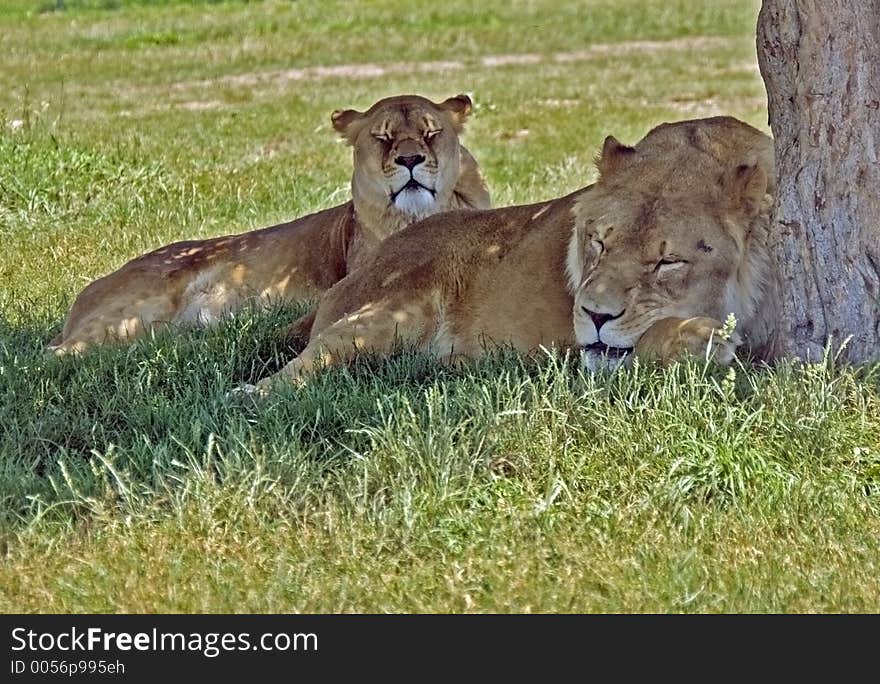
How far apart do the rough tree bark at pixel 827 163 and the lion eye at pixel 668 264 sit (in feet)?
1.12

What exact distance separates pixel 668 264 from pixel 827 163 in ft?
2.12

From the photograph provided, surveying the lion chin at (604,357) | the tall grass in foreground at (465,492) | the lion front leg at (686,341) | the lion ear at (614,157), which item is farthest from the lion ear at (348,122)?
the lion front leg at (686,341)

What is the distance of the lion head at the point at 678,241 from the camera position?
18.4 ft

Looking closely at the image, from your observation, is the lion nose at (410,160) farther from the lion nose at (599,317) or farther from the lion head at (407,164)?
the lion nose at (599,317)

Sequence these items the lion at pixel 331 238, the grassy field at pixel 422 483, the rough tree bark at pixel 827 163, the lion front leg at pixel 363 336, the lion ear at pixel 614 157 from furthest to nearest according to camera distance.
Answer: the lion at pixel 331 238 → the lion front leg at pixel 363 336 → the lion ear at pixel 614 157 → the rough tree bark at pixel 827 163 → the grassy field at pixel 422 483

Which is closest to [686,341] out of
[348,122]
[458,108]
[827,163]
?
[827,163]

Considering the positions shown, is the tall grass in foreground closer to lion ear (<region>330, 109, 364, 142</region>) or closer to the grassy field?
the grassy field

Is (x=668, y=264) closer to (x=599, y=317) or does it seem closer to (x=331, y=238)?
(x=599, y=317)

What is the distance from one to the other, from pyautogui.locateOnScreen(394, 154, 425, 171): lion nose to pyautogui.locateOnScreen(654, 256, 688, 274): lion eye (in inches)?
106

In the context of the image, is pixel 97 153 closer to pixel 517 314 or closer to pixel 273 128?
pixel 273 128

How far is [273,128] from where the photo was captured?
49.4 ft

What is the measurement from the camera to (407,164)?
8.09 m

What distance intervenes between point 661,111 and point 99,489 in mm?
11947

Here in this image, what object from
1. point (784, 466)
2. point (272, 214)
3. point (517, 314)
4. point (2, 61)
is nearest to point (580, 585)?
point (784, 466)
